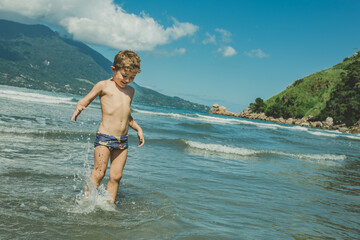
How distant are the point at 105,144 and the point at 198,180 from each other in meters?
2.61

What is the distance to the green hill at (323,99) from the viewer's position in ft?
239

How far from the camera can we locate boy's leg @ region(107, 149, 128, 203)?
3525 mm

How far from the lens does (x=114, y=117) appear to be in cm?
352

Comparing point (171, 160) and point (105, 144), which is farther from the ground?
point (105, 144)

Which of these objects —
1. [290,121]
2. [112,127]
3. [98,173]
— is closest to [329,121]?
[290,121]

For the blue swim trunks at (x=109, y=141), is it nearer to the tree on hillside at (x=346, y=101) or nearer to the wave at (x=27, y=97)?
the wave at (x=27, y=97)

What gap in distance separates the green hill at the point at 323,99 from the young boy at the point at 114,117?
78206 mm

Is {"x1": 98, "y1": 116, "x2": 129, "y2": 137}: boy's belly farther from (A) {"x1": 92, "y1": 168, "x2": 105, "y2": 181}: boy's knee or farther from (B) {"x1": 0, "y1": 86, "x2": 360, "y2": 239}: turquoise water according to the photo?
(B) {"x1": 0, "y1": 86, "x2": 360, "y2": 239}: turquoise water

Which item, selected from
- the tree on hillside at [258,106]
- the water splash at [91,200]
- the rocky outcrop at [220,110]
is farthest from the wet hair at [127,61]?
the rocky outcrop at [220,110]

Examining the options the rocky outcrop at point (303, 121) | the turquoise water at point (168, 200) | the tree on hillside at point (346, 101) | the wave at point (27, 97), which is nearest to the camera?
the turquoise water at point (168, 200)

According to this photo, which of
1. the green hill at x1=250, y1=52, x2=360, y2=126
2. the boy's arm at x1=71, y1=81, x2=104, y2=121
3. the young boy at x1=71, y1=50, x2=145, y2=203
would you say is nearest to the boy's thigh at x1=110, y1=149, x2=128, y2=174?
the young boy at x1=71, y1=50, x2=145, y2=203

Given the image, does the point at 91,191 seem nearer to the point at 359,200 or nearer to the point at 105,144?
the point at 105,144

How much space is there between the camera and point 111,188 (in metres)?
3.55

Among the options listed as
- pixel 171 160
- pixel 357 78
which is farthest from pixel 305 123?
pixel 171 160
